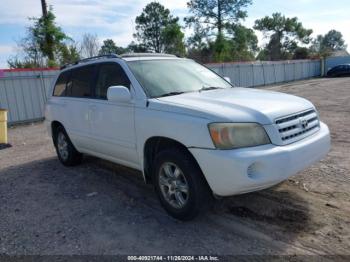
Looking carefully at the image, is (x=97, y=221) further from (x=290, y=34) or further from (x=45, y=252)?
(x=290, y=34)

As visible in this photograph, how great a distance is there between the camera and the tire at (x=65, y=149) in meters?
6.43

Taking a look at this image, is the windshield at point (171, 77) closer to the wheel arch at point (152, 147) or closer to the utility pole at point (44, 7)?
the wheel arch at point (152, 147)

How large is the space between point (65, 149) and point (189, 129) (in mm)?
3603

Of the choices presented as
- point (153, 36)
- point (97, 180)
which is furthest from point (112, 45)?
point (97, 180)

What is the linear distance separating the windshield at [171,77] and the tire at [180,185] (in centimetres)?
87

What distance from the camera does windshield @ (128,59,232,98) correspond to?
4.51 metres

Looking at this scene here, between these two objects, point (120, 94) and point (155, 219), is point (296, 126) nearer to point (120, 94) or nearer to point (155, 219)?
point (155, 219)

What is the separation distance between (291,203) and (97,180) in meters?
2.99

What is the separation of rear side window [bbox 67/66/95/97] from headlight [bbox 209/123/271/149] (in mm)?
2699

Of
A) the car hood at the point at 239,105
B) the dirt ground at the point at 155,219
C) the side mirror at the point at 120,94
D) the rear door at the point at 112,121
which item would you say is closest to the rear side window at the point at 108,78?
the rear door at the point at 112,121

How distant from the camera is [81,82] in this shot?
5.83 metres

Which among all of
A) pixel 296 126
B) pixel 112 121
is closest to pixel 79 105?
pixel 112 121

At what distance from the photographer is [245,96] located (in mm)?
4312

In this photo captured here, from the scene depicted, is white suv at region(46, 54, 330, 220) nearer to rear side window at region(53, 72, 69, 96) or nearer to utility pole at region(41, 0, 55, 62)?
rear side window at region(53, 72, 69, 96)
